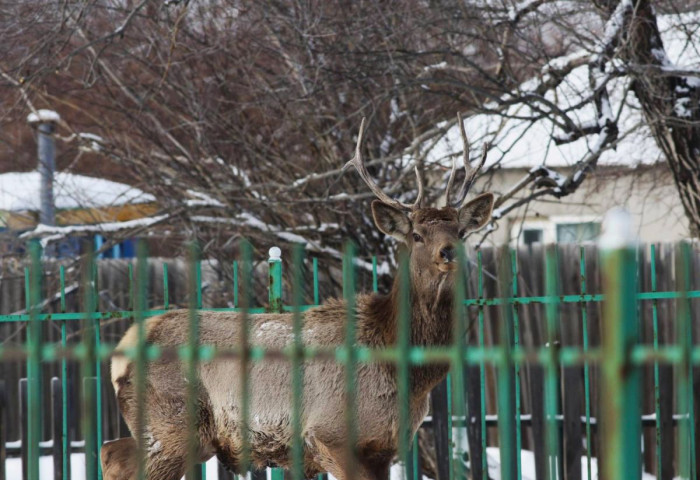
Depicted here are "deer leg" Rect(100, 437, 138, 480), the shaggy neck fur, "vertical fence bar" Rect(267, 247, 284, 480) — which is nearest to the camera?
the shaggy neck fur

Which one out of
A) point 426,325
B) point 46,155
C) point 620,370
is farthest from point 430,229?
point 46,155

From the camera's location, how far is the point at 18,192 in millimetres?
11617

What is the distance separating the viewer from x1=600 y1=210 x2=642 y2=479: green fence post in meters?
1.98

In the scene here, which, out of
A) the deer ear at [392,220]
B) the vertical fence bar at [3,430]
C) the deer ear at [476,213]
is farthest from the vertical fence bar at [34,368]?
the vertical fence bar at [3,430]

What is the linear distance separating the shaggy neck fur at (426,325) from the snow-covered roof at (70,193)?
5.12 metres

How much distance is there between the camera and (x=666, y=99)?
25.5 ft

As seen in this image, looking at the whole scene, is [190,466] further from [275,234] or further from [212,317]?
[275,234]

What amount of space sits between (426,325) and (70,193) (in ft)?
21.8

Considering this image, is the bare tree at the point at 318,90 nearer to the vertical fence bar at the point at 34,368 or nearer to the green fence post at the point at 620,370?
the vertical fence bar at the point at 34,368

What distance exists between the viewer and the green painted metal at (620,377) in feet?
6.54

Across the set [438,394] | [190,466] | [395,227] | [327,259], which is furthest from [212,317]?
[327,259]

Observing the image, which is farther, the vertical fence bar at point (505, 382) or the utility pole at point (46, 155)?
the utility pole at point (46, 155)

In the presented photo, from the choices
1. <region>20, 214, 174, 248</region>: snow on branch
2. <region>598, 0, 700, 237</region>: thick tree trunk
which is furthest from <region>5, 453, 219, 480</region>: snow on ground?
<region>598, 0, 700, 237</region>: thick tree trunk

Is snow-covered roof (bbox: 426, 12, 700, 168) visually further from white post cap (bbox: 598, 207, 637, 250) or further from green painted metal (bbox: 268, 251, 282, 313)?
white post cap (bbox: 598, 207, 637, 250)
